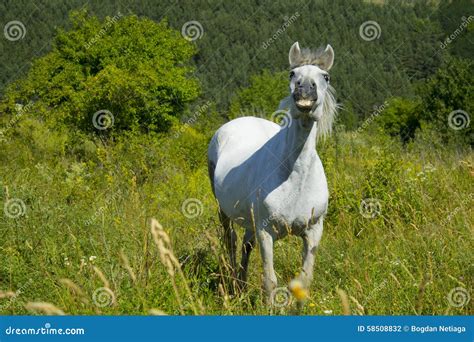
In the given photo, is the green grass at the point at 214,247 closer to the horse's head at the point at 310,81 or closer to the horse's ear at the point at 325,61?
the horse's head at the point at 310,81

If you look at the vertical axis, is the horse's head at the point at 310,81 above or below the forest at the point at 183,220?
above

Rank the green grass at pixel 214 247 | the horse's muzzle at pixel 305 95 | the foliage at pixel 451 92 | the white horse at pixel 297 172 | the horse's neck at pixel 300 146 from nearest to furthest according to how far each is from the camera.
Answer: the green grass at pixel 214 247 < the horse's muzzle at pixel 305 95 < the white horse at pixel 297 172 < the horse's neck at pixel 300 146 < the foliage at pixel 451 92

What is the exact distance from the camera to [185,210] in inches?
284

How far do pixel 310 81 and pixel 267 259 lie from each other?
1399 mm

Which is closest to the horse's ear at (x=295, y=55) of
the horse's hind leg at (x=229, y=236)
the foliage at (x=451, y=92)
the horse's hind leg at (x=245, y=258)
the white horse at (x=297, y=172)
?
the white horse at (x=297, y=172)

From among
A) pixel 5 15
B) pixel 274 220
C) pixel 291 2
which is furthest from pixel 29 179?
pixel 291 2

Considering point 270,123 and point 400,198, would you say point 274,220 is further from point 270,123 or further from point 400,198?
point 400,198

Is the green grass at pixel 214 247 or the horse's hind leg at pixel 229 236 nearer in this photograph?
the green grass at pixel 214 247

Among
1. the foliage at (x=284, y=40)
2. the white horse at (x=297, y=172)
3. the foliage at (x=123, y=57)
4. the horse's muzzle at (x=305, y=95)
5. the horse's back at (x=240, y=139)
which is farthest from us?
the foliage at (x=284, y=40)

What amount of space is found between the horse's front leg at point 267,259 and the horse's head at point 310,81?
97 centimetres

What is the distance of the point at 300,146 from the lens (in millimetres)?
4637

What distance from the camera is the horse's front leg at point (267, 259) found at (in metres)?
4.66

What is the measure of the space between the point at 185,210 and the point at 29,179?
8.67ft

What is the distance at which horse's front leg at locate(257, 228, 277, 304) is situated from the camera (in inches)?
184
